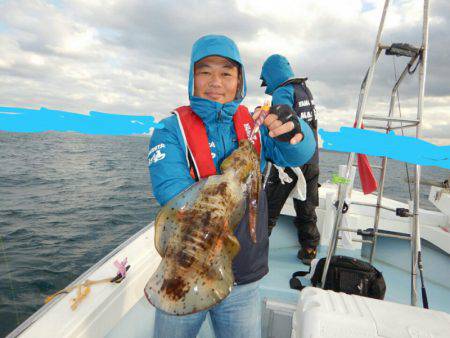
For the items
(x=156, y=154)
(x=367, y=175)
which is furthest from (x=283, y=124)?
(x=367, y=175)

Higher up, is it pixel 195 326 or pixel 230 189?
Answer: pixel 230 189

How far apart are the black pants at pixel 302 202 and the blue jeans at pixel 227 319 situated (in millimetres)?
2788

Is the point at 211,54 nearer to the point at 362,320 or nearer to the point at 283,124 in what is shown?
the point at 283,124

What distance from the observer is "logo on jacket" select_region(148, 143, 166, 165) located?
216 cm

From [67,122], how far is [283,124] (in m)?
1.44

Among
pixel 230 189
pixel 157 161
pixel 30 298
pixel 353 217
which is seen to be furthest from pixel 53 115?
pixel 30 298

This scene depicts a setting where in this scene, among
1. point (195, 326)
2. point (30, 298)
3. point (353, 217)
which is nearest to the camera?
point (195, 326)

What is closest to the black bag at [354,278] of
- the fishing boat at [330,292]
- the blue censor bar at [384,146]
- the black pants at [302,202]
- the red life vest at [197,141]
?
the fishing boat at [330,292]

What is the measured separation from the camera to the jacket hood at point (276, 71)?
5.06m

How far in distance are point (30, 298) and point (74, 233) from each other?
16.8 feet

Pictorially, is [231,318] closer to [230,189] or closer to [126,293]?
[230,189]

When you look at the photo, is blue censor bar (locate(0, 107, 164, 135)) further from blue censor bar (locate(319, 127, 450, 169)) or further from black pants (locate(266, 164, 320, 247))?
black pants (locate(266, 164, 320, 247))

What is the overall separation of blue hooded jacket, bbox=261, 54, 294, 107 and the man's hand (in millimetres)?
2710

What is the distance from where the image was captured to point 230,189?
1886 mm
